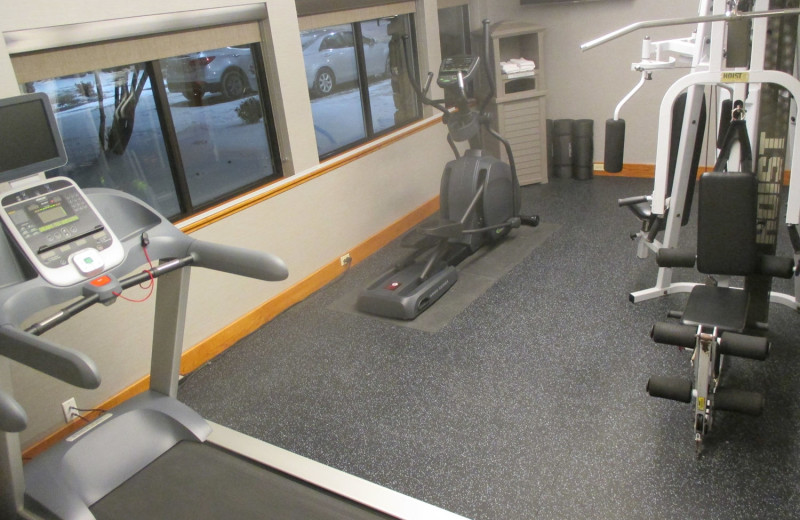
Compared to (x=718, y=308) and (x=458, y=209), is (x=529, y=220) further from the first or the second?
(x=718, y=308)

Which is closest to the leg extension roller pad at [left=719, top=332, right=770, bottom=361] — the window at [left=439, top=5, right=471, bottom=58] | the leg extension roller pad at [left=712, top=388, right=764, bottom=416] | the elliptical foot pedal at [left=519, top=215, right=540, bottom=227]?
the leg extension roller pad at [left=712, top=388, right=764, bottom=416]

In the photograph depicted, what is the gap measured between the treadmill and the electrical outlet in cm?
57

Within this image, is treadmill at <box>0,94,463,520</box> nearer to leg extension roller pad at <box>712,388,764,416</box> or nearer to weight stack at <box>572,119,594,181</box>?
leg extension roller pad at <box>712,388,764,416</box>

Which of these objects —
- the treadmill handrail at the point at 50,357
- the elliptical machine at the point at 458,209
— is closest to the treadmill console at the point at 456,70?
the elliptical machine at the point at 458,209

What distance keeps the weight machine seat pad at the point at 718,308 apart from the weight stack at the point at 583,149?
3.22 m

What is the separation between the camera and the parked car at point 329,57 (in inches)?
175

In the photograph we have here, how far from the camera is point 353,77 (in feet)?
15.4

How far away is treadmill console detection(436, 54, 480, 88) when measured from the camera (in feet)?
13.4

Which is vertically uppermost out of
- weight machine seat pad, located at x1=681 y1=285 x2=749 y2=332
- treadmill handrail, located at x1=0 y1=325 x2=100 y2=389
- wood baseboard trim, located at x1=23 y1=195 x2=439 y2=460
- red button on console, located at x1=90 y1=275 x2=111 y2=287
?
red button on console, located at x1=90 y1=275 x2=111 y2=287

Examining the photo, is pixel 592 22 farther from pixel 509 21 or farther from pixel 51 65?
pixel 51 65

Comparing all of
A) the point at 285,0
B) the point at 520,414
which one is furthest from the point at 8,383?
the point at 285,0

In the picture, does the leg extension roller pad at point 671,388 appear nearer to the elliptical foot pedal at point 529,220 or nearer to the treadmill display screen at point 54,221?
the treadmill display screen at point 54,221

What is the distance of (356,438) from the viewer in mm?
2684

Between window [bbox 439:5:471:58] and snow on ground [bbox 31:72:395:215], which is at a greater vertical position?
window [bbox 439:5:471:58]
